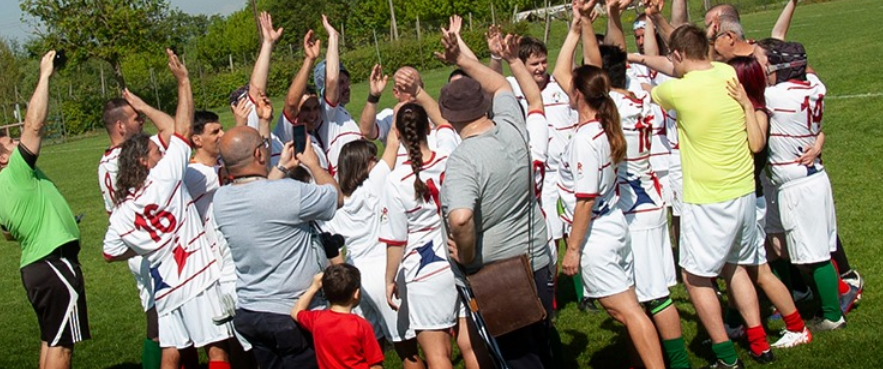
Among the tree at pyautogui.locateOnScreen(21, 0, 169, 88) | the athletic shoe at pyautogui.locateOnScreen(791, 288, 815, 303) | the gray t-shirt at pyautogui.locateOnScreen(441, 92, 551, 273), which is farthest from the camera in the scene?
the tree at pyautogui.locateOnScreen(21, 0, 169, 88)

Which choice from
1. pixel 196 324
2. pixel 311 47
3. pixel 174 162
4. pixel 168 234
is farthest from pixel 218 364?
pixel 311 47

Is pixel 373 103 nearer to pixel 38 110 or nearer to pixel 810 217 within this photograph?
pixel 38 110

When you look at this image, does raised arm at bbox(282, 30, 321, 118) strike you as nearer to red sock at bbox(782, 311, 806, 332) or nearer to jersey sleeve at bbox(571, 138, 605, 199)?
jersey sleeve at bbox(571, 138, 605, 199)

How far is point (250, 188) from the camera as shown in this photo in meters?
5.55

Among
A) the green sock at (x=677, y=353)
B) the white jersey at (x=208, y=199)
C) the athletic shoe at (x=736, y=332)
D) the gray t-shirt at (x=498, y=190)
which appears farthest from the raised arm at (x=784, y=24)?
the white jersey at (x=208, y=199)

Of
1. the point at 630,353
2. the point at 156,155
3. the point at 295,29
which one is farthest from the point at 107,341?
the point at 295,29

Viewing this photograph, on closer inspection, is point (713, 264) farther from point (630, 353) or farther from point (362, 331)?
point (362, 331)

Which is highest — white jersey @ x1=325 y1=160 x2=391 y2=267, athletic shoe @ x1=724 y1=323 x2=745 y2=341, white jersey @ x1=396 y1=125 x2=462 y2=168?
white jersey @ x1=396 y1=125 x2=462 y2=168

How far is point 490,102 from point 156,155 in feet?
7.88

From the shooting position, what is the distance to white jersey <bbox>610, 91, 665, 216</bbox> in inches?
252

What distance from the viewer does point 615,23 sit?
7664mm

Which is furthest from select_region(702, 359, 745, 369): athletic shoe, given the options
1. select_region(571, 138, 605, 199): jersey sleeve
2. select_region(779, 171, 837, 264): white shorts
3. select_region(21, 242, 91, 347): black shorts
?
select_region(21, 242, 91, 347): black shorts

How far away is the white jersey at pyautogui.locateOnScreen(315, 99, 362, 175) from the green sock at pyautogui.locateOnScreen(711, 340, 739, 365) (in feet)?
10.6

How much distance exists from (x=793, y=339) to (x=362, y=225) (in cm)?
309
